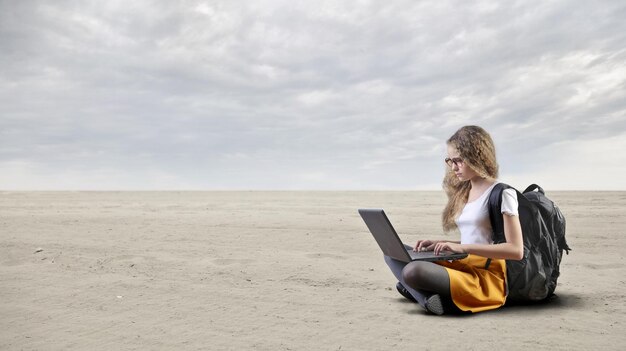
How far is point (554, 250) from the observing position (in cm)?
429

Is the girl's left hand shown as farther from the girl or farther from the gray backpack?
the gray backpack

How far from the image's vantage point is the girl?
148 inches

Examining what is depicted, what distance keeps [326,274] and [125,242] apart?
16.2 feet

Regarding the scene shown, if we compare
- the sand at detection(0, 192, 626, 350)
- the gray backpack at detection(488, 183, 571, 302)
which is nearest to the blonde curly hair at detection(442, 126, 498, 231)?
the gray backpack at detection(488, 183, 571, 302)

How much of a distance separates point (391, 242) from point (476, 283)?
0.75m

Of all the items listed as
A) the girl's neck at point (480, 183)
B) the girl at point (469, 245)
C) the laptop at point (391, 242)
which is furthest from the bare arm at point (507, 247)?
the girl's neck at point (480, 183)

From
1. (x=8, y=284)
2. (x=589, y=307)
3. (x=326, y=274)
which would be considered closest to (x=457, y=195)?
(x=589, y=307)

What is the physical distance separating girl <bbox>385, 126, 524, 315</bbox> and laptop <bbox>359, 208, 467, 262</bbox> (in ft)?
0.18

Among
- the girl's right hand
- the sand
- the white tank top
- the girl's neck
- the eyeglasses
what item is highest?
the eyeglasses

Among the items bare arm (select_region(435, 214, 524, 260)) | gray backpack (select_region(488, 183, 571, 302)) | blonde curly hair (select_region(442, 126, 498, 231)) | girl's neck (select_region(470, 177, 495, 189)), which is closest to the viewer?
bare arm (select_region(435, 214, 524, 260))

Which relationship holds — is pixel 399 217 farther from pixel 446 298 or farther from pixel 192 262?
pixel 446 298

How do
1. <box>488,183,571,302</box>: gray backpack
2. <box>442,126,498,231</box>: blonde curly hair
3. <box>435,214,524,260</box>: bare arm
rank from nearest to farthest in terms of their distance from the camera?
1. <box>435,214,524,260</box>: bare arm
2. <box>442,126,498,231</box>: blonde curly hair
3. <box>488,183,571,302</box>: gray backpack

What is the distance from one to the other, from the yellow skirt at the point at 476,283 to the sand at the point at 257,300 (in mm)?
132

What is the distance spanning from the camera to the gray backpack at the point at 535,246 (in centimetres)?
412
